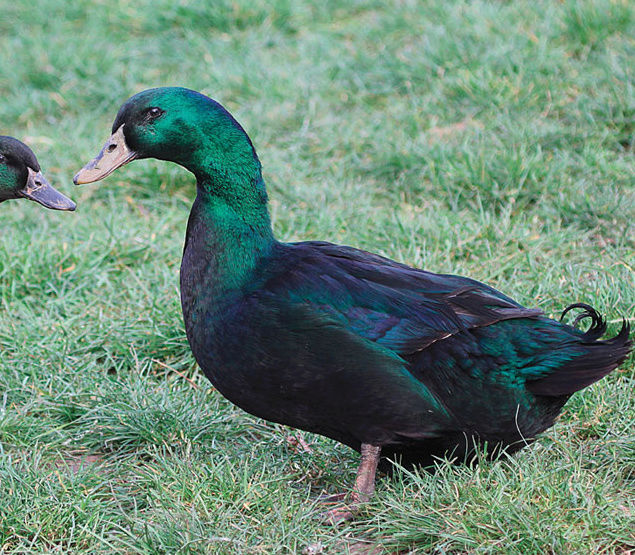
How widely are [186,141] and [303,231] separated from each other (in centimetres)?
197

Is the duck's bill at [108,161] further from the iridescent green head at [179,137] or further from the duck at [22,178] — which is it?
the duck at [22,178]

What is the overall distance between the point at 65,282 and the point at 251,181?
1803mm

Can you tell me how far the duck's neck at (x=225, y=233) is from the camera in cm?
338

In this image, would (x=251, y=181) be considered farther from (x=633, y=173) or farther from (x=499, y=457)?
(x=633, y=173)

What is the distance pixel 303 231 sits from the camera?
17.5 feet

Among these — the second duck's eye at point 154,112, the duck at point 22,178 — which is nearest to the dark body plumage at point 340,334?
the second duck's eye at point 154,112

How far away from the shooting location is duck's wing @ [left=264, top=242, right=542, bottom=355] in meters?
3.26

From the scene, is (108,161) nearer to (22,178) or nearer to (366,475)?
(22,178)

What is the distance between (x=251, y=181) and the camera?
11.4 feet

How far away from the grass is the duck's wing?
48 centimetres

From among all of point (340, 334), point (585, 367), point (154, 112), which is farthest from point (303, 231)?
point (585, 367)

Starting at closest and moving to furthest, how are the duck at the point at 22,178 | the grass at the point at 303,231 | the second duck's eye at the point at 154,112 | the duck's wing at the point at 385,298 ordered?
the grass at the point at 303,231
the duck's wing at the point at 385,298
the second duck's eye at the point at 154,112
the duck at the point at 22,178

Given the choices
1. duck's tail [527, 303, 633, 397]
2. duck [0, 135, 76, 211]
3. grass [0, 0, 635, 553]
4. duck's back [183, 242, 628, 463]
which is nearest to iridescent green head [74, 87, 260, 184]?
duck's back [183, 242, 628, 463]

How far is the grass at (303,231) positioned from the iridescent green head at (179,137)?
3.27ft
